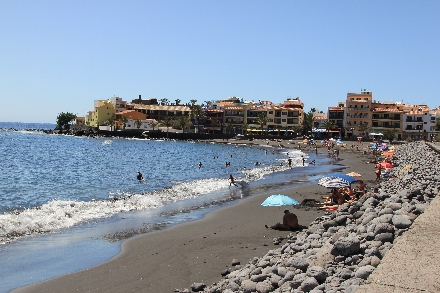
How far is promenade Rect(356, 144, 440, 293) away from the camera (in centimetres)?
668

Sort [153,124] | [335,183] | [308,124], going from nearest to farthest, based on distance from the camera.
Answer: [335,183] < [308,124] < [153,124]

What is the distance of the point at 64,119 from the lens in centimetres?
16575

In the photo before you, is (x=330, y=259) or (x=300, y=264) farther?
(x=330, y=259)

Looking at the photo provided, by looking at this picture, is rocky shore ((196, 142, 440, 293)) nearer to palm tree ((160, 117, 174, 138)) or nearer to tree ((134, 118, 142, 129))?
palm tree ((160, 117, 174, 138))

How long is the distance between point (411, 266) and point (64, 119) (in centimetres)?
16944

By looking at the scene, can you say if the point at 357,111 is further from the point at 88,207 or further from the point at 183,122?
the point at 88,207

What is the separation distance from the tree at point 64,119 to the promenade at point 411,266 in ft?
548

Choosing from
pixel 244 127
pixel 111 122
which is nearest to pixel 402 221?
pixel 244 127

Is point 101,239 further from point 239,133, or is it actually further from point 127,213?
point 239,133

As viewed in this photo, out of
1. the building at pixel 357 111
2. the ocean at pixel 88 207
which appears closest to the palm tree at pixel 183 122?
the building at pixel 357 111

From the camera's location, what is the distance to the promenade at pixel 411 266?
263 inches

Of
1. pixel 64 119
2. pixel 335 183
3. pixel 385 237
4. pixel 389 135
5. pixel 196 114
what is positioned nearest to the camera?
pixel 385 237

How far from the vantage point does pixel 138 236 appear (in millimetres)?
16641

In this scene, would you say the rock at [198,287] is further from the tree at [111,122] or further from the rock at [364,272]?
the tree at [111,122]
